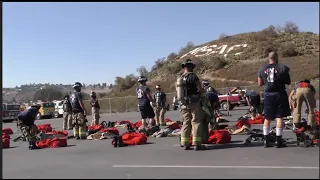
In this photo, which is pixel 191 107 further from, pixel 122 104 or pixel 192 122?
pixel 122 104

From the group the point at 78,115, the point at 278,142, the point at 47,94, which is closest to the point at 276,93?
the point at 278,142

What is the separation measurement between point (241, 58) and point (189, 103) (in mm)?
66102

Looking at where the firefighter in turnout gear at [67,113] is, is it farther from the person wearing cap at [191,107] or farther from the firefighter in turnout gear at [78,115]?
the person wearing cap at [191,107]

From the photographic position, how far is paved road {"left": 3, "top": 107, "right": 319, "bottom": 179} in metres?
6.87

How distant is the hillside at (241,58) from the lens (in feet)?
192

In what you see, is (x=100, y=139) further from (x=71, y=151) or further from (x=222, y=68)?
(x=222, y=68)

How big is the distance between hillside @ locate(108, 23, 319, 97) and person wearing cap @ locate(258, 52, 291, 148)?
4230 cm

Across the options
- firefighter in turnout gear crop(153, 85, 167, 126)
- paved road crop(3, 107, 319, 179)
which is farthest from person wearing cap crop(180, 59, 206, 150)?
firefighter in turnout gear crop(153, 85, 167, 126)

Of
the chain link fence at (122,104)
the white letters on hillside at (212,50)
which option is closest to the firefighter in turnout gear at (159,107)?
the chain link fence at (122,104)

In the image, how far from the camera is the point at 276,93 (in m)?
9.08

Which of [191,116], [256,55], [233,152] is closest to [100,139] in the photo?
[191,116]

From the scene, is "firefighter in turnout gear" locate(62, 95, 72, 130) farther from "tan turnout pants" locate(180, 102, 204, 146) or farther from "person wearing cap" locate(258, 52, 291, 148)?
"person wearing cap" locate(258, 52, 291, 148)

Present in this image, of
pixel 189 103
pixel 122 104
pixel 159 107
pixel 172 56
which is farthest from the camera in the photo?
pixel 172 56

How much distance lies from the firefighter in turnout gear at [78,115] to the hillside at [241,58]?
38.3 metres
